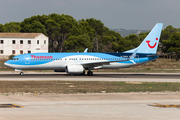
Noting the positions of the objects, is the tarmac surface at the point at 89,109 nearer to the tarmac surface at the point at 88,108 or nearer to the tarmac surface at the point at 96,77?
the tarmac surface at the point at 88,108

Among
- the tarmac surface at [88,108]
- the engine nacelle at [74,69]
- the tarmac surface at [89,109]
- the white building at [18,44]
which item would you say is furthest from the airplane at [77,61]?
the white building at [18,44]

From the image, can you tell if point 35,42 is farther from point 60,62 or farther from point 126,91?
point 126,91

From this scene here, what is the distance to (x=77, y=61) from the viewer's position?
146ft

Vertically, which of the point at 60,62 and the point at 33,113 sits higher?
the point at 60,62

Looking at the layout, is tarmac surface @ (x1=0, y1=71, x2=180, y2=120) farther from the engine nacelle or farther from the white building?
the white building

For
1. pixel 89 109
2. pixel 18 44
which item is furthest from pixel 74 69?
pixel 18 44

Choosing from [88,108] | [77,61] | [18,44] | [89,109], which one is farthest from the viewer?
[18,44]

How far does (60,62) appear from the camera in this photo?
43.6 metres

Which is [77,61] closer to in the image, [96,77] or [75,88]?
[96,77]

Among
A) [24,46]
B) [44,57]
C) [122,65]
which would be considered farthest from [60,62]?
[24,46]

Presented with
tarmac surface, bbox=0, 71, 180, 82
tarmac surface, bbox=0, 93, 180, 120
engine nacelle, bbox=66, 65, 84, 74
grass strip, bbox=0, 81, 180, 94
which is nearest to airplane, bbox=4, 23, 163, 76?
engine nacelle, bbox=66, 65, 84, 74

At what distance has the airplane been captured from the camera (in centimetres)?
4291

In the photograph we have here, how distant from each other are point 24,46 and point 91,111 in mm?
82164

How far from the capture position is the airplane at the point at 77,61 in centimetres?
4291
